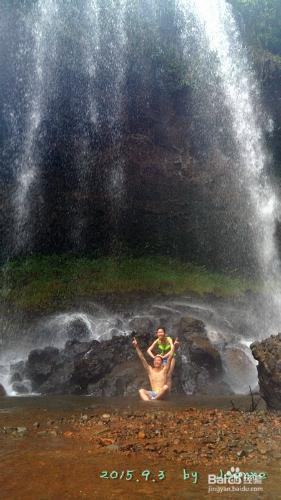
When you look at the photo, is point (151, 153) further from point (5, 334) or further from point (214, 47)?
point (5, 334)

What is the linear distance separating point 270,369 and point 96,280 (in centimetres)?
1719

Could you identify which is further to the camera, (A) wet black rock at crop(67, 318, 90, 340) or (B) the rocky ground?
(A) wet black rock at crop(67, 318, 90, 340)

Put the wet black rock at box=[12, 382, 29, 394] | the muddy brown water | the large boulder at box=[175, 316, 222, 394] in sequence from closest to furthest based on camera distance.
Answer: the muddy brown water
the large boulder at box=[175, 316, 222, 394]
the wet black rock at box=[12, 382, 29, 394]

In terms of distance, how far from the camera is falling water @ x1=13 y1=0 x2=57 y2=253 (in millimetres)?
21141

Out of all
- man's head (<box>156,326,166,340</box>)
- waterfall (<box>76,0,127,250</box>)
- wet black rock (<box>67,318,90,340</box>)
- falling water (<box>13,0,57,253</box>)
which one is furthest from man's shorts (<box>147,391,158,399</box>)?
waterfall (<box>76,0,127,250</box>)

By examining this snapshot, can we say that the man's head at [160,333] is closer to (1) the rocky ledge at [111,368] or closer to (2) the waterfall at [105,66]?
(1) the rocky ledge at [111,368]

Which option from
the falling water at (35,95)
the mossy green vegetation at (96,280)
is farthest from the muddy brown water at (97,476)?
the falling water at (35,95)

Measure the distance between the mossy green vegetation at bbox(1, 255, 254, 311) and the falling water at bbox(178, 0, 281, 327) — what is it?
239cm

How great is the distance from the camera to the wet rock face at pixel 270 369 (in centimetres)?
719

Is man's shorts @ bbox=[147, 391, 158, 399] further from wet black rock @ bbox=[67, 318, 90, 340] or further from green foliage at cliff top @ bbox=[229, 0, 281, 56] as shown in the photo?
green foliage at cliff top @ bbox=[229, 0, 281, 56]

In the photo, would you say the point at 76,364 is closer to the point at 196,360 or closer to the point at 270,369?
the point at 196,360

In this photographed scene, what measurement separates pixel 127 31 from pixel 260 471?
23.2m

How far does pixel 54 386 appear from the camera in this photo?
42.0 feet

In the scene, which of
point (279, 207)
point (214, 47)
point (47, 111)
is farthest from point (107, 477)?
point (214, 47)
